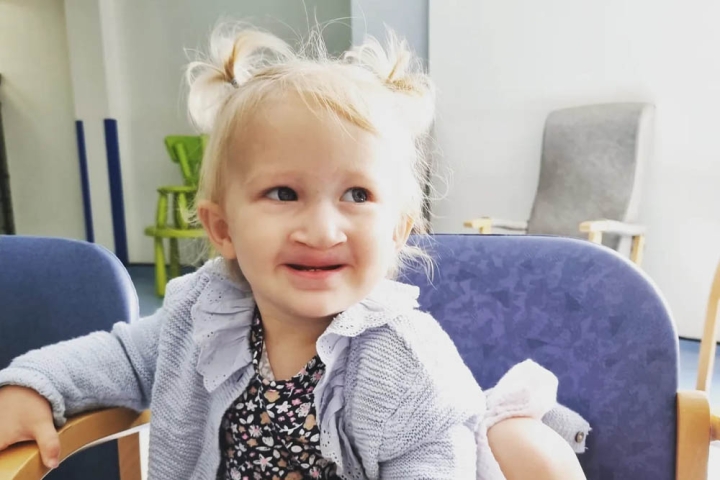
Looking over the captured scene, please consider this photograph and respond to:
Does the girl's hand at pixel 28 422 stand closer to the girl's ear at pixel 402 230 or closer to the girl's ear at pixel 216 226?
the girl's ear at pixel 216 226

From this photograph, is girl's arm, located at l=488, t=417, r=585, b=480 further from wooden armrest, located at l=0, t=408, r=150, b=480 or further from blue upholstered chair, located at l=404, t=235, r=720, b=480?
wooden armrest, located at l=0, t=408, r=150, b=480

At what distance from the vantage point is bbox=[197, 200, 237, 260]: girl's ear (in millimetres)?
655

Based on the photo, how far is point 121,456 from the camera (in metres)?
0.83

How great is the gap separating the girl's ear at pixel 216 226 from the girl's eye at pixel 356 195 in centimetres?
15

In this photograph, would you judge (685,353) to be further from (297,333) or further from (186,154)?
(186,154)

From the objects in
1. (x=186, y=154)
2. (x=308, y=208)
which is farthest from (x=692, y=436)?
(x=186, y=154)

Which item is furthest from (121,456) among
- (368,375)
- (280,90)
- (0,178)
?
(0,178)

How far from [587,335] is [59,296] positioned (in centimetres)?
77

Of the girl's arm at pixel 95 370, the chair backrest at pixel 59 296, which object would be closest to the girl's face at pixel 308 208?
the girl's arm at pixel 95 370

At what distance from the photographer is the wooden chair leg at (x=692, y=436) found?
68 centimetres

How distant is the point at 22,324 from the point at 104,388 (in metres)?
0.31

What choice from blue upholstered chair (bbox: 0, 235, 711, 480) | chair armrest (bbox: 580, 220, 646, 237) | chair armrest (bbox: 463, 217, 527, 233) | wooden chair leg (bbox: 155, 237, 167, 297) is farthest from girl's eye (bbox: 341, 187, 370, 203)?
wooden chair leg (bbox: 155, 237, 167, 297)

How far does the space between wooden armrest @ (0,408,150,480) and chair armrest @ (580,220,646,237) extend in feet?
5.75

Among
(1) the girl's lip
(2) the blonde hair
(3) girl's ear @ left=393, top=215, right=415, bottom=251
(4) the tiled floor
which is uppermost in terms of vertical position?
(2) the blonde hair
